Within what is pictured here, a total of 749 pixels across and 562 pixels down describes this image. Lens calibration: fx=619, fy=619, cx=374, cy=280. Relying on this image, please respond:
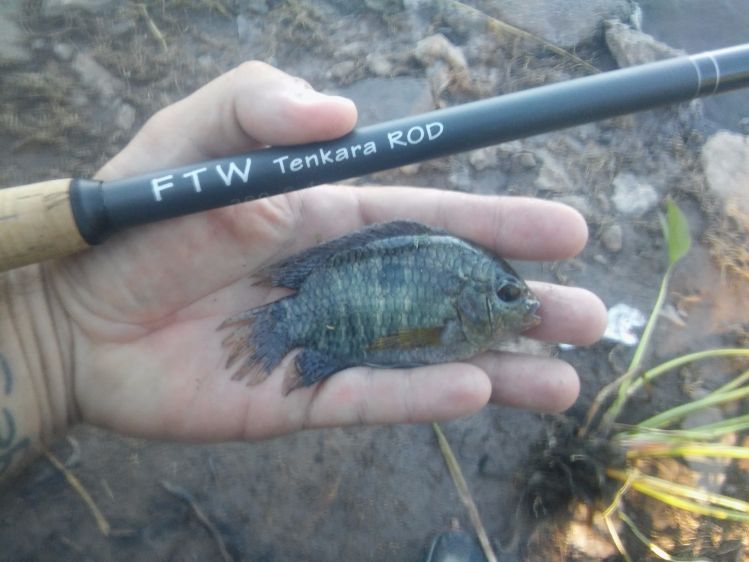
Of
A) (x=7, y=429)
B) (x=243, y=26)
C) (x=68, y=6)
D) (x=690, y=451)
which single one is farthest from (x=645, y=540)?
(x=68, y=6)

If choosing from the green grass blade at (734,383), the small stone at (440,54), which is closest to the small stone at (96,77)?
the small stone at (440,54)

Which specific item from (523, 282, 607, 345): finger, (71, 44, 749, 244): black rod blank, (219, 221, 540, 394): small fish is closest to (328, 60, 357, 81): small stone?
(219, 221, 540, 394): small fish

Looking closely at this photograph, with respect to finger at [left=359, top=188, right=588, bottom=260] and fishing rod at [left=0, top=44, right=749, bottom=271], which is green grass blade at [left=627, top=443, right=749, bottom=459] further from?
fishing rod at [left=0, top=44, right=749, bottom=271]

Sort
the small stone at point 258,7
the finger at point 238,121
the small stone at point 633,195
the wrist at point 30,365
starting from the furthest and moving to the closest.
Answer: the small stone at point 258,7 < the small stone at point 633,195 < the wrist at point 30,365 < the finger at point 238,121

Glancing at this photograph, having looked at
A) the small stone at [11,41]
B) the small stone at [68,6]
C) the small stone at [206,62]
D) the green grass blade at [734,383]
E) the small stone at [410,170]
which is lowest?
the green grass blade at [734,383]

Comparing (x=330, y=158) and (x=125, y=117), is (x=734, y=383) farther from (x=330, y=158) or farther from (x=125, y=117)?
(x=125, y=117)

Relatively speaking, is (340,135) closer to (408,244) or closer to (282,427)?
(408,244)

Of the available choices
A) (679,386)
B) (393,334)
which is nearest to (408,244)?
(393,334)

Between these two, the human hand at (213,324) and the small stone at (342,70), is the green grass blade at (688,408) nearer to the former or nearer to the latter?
the human hand at (213,324)
